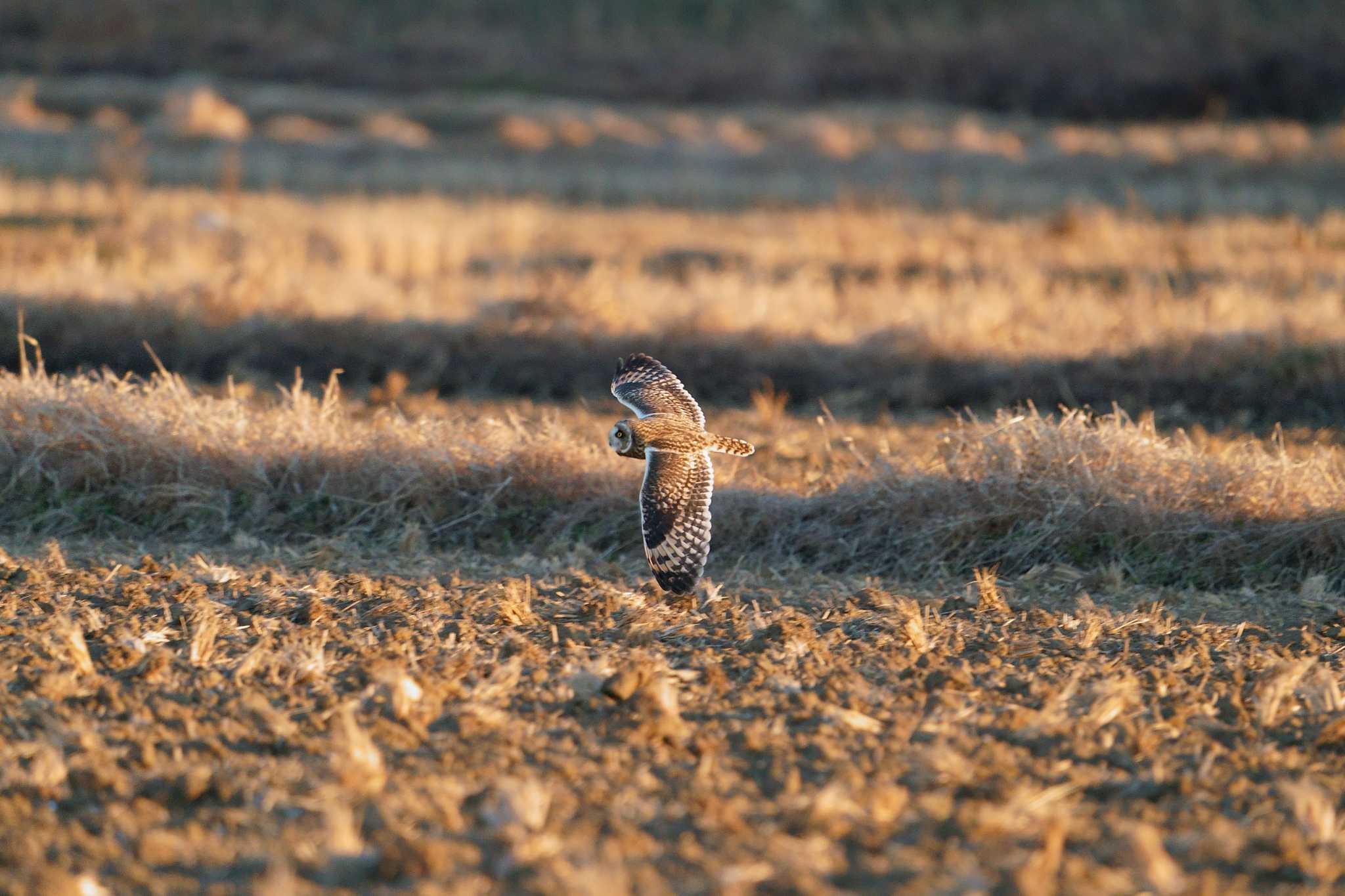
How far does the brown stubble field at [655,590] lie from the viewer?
345 cm

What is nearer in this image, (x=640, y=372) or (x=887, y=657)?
(x=887, y=657)

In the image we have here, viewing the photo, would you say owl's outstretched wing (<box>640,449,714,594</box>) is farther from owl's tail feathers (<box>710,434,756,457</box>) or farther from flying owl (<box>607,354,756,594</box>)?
owl's tail feathers (<box>710,434,756,457</box>)

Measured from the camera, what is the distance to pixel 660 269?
13000 millimetres

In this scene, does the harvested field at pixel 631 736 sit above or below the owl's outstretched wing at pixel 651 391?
below

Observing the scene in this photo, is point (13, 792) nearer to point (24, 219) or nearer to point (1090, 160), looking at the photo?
point (24, 219)

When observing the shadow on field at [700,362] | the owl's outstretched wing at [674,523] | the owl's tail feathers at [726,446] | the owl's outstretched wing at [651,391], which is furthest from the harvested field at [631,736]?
the shadow on field at [700,362]

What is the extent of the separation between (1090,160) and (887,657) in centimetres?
1795

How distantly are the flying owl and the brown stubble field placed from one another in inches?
13.5

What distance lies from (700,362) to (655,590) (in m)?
3.73

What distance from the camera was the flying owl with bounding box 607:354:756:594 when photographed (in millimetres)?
4676

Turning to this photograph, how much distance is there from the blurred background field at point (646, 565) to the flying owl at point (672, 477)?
1.12ft

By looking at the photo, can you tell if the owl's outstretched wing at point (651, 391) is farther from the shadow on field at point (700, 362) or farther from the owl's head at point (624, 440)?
the shadow on field at point (700, 362)

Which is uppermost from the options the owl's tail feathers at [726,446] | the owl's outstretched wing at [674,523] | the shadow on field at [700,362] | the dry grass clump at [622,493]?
the owl's tail feathers at [726,446]

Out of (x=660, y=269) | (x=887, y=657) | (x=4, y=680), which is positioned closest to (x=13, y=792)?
(x=4, y=680)
